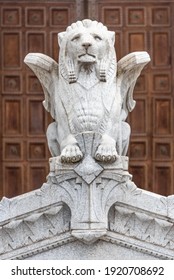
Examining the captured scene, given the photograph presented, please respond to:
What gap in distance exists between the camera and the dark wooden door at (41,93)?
29.7 m

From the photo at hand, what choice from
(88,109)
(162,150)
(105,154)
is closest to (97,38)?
(88,109)

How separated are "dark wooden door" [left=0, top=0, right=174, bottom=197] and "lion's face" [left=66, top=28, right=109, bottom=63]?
27.4 ft

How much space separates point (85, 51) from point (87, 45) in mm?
74

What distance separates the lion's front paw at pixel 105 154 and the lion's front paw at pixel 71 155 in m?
0.19

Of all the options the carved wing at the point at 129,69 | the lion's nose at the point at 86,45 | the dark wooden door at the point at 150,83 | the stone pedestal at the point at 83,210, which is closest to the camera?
the stone pedestal at the point at 83,210

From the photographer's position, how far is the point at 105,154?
20.7 meters

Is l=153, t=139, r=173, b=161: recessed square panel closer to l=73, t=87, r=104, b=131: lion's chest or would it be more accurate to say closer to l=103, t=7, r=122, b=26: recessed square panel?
l=103, t=7, r=122, b=26: recessed square panel

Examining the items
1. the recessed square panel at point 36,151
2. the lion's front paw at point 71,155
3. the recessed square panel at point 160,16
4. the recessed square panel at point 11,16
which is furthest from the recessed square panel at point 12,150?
the lion's front paw at point 71,155

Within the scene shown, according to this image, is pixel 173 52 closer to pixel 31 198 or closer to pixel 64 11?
pixel 64 11

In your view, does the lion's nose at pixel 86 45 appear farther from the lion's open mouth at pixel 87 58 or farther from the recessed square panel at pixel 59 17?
the recessed square panel at pixel 59 17

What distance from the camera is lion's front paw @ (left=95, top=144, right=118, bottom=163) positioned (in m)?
20.7

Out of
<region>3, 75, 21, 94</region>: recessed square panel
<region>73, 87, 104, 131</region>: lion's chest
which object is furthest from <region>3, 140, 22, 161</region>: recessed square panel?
<region>73, 87, 104, 131</region>: lion's chest

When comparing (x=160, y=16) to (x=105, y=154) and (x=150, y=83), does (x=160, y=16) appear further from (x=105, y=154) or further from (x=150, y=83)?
(x=105, y=154)
